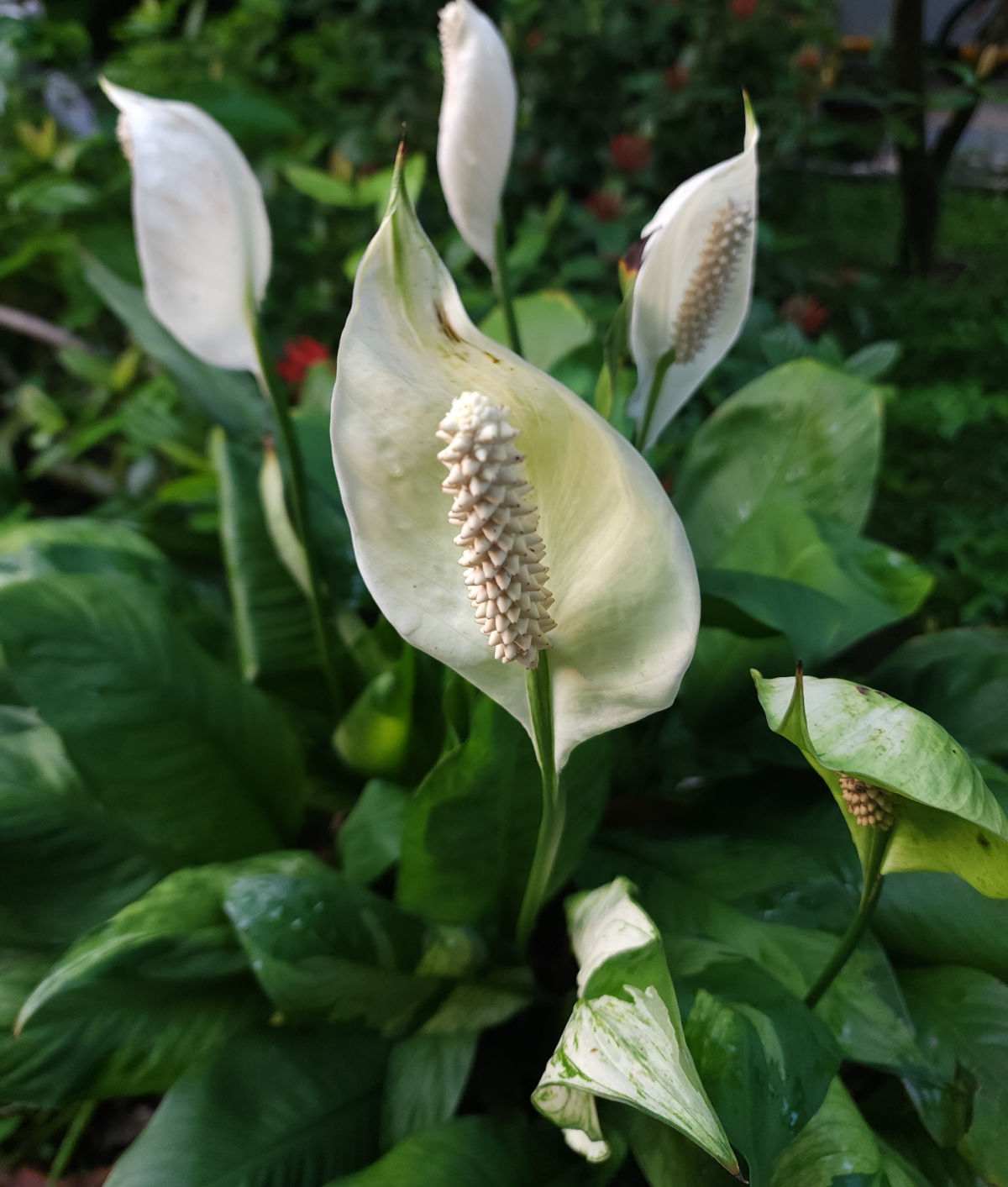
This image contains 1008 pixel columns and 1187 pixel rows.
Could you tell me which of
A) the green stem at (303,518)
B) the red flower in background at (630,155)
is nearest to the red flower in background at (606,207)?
the red flower in background at (630,155)

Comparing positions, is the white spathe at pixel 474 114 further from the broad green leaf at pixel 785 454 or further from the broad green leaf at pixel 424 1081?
the broad green leaf at pixel 424 1081

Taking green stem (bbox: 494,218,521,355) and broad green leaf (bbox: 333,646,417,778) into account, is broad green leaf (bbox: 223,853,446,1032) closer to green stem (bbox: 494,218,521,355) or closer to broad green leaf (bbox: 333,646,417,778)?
broad green leaf (bbox: 333,646,417,778)

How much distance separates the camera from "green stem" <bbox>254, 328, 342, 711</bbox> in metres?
0.49

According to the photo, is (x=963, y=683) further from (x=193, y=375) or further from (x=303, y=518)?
(x=193, y=375)

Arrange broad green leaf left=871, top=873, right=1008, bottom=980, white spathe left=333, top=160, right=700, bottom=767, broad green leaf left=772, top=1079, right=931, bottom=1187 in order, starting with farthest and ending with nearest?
1. broad green leaf left=871, top=873, right=1008, bottom=980
2. broad green leaf left=772, top=1079, right=931, bottom=1187
3. white spathe left=333, top=160, right=700, bottom=767

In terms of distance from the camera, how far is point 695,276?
418 millimetres

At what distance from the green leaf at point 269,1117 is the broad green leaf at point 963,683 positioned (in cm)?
36

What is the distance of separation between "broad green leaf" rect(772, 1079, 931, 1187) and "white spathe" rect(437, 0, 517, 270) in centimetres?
45

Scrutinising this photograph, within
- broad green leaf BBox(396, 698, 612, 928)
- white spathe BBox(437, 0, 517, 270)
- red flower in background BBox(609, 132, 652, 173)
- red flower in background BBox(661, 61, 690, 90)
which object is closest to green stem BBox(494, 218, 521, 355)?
white spathe BBox(437, 0, 517, 270)

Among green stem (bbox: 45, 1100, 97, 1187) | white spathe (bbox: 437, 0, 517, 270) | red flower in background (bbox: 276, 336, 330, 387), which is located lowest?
green stem (bbox: 45, 1100, 97, 1187)

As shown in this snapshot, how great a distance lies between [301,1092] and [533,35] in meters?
1.25

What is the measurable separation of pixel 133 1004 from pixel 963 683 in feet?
1.55

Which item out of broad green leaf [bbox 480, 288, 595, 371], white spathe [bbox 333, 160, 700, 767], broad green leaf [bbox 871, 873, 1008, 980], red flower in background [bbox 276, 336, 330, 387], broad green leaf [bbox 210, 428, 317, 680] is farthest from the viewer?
red flower in background [bbox 276, 336, 330, 387]

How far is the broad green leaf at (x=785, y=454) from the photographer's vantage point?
61 cm
